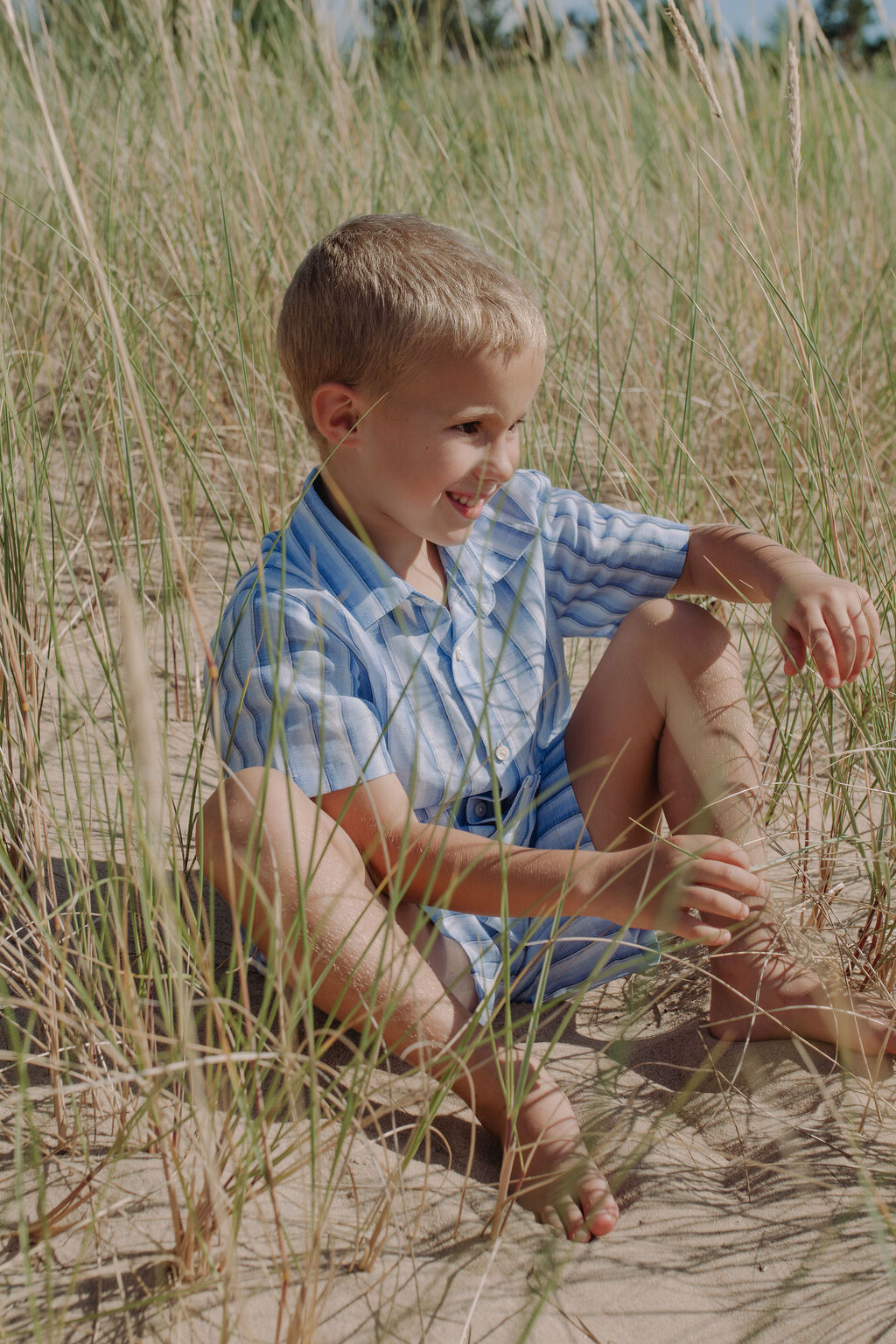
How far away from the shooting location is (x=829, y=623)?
121cm

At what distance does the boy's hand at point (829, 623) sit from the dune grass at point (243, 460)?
0.31ft

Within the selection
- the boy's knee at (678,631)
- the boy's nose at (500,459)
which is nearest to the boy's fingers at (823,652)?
the boy's knee at (678,631)

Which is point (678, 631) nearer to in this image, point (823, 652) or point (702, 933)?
point (823, 652)

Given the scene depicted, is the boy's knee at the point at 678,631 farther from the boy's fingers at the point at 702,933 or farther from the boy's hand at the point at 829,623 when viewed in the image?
the boy's fingers at the point at 702,933

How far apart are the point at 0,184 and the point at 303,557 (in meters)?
1.42

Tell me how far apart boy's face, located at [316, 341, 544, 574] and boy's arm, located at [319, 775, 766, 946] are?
0.31m

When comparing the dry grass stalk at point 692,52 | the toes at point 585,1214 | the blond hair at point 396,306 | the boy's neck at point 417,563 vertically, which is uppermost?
the dry grass stalk at point 692,52

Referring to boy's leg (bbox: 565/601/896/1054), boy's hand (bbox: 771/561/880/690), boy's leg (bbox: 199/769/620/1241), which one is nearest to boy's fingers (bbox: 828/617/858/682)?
boy's hand (bbox: 771/561/880/690)

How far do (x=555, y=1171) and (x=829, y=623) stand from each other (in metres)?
0.61

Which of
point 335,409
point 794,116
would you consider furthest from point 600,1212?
point 794,116

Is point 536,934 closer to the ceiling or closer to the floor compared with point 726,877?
closer to the floor

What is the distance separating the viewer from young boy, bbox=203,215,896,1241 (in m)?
1.07

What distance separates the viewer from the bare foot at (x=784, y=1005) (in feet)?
3.92

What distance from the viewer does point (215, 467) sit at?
234 cm
